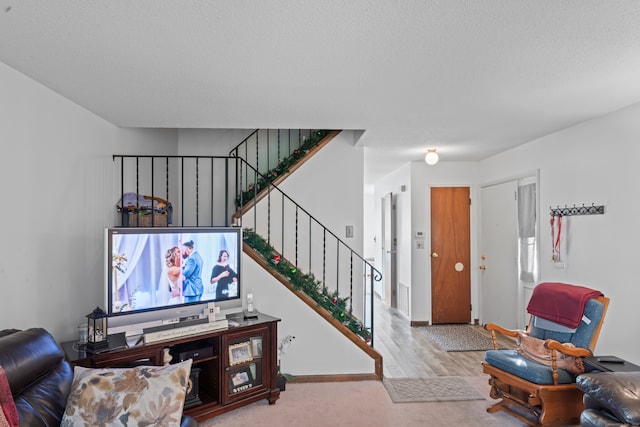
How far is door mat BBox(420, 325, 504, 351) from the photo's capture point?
5074 mm

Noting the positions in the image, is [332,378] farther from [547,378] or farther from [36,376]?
[36,376]

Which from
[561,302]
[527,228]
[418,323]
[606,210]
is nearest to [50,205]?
[561,302]

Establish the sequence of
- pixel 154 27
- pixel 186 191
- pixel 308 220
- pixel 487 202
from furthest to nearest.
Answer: pixel 487 202
pixel 186 191
pixel 308 220
pixel 154 27

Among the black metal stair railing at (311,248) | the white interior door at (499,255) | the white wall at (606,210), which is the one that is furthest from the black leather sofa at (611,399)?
the white interior door at (499,255)

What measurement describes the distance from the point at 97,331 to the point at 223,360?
3.16 ft

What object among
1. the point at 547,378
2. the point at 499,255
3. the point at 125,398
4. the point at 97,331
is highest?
the point at 499,255

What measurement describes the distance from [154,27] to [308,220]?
3.18 meters

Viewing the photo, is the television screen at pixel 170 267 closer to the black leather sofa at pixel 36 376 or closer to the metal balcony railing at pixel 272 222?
the metal balcony railing at pixel 272 222

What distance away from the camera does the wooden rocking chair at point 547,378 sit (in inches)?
117

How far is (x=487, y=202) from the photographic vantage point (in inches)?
238

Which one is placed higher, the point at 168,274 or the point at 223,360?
the point at 168,274

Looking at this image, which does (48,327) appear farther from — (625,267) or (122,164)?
(625,267)

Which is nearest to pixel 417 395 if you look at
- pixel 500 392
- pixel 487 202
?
pixel 500 392

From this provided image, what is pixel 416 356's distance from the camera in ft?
15.6
